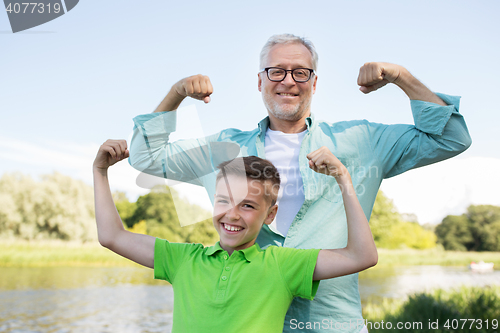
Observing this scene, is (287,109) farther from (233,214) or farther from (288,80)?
(233,214)

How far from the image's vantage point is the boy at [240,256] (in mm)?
1405

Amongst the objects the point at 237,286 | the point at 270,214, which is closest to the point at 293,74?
the point at 270,214

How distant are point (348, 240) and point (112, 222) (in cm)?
104

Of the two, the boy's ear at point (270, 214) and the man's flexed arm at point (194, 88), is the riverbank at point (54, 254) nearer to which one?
the man's flexed arm at point (194, 88)

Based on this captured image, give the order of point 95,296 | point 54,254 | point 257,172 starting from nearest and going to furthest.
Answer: point 257,172 → point 95,296 → point 54,254

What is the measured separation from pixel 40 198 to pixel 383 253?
20507 mm

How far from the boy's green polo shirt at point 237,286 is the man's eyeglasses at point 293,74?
1039 millimetres

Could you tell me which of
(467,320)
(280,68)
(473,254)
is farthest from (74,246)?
(473,254)

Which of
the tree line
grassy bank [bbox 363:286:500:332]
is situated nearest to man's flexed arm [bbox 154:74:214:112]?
grassy bank [bbox 363:286:500:332]

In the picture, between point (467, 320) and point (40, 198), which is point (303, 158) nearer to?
point (467, 320)

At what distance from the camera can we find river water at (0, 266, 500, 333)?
45.9ft

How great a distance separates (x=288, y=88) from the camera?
2.11 m

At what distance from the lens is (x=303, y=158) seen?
201 centimetres

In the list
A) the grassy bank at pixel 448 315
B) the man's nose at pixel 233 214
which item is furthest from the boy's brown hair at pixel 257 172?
the grassy bank at pixel 448 315
